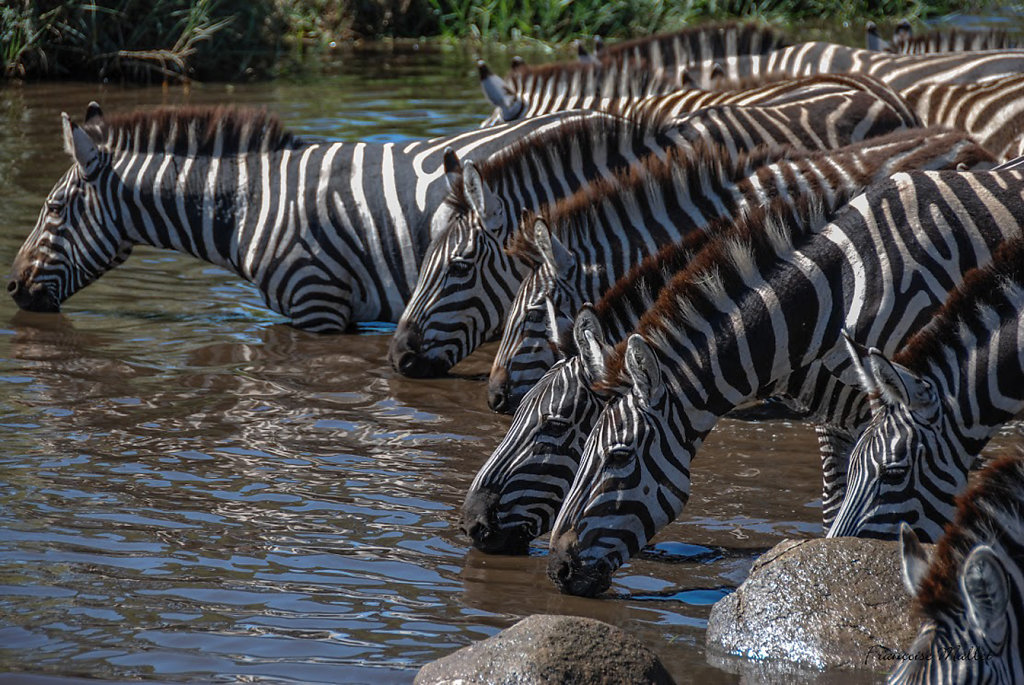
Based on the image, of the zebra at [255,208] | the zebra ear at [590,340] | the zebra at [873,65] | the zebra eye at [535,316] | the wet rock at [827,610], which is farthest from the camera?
the zebra at [873,65]

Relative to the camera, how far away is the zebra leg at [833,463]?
6336 mm

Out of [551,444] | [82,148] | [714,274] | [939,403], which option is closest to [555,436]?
[551,444]

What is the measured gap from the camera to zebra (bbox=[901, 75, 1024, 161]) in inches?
378

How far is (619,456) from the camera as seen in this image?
18.8 feet

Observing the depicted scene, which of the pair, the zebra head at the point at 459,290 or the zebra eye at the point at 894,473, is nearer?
the zebra eye at the point at 894,473

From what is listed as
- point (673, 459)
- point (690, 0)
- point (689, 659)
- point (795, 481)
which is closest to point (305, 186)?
point (795, 481)

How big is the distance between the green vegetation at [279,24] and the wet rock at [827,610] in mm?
16672

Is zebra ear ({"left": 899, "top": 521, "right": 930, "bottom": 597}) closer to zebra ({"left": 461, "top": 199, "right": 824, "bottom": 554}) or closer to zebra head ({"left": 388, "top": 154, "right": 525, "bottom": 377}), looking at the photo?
zebra ({"left": 461, "top": 199, "right": 824, "bottom": 554})

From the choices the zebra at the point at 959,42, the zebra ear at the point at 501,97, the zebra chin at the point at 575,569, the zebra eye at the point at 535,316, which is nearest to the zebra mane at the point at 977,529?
the zebra chin at the point at 575,569

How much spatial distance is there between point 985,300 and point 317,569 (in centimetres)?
284

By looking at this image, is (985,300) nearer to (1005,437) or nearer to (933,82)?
(1005,437)

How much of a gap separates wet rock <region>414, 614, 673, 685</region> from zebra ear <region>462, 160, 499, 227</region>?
432 cm

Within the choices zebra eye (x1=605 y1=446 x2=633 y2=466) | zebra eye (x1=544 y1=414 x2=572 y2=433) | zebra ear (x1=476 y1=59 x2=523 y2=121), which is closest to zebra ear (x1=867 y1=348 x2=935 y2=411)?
zebra eye (x1=605 y1=446 x2=633 y2=466)

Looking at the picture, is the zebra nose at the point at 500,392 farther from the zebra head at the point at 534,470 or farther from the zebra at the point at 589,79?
the zebra at the point at 589,79
